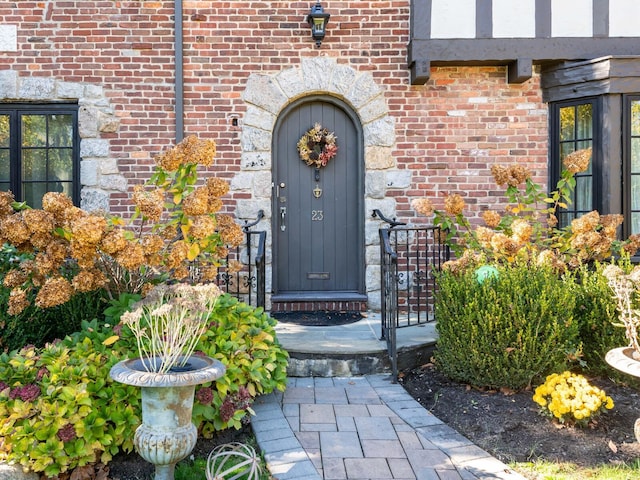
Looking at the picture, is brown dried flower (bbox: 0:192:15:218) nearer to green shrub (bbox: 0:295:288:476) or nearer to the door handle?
green shrub (bbox: 0:295:288:476)

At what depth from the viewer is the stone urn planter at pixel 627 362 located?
2.60 m

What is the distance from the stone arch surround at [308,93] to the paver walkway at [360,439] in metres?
2.18

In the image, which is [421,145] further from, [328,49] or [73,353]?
[73,353]

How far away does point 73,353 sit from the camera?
10.6 feet

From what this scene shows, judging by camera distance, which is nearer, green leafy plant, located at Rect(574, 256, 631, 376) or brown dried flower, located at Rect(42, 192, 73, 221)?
brown dried flower, located at Rect(42, 192, 73, 221)

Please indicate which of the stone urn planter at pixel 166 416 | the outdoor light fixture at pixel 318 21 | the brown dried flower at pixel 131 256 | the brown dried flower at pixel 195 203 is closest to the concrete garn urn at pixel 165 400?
the stone urn planter at pixel 166 416

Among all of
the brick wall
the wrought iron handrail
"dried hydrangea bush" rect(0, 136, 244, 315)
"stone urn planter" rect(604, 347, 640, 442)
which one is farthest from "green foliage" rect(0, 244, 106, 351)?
"stone urn planter" rect(604, 347, 640, 442)

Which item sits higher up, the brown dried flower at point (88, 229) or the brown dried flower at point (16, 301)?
the brown dried flower at point (88, 229)

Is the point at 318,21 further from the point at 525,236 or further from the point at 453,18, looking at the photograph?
the point at 525,236

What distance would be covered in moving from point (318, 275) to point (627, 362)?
12.5ft

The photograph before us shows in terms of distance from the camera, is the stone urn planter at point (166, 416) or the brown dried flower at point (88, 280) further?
the brown dried flower at point (88, 280)

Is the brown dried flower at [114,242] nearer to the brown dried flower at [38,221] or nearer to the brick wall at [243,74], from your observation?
the brown dried flower at [38,221]

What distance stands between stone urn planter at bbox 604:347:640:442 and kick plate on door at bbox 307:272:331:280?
3570mm

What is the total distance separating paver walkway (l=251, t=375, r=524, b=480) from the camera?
2.86 metres
